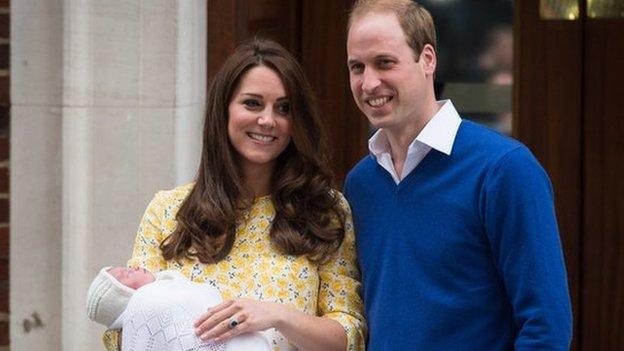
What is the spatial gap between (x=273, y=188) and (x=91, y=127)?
1.40 m

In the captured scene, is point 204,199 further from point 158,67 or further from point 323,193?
point 158,67

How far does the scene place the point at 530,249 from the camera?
9.87 ft

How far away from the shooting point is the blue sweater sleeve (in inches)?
118

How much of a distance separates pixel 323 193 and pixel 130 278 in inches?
24.1

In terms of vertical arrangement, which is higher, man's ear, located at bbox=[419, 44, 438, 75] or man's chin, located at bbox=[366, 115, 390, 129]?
man's ear, located at bbox=[419, 44, 438, 75]

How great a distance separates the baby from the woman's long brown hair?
0.71 feet

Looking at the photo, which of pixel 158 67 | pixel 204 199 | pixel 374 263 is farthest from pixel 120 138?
pixel 374 263

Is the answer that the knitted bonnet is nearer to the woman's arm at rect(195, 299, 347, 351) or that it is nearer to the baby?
the baby

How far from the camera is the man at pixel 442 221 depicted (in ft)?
9.89

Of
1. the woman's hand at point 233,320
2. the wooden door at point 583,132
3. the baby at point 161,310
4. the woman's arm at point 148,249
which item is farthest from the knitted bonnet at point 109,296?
the wooden door at point 583,132

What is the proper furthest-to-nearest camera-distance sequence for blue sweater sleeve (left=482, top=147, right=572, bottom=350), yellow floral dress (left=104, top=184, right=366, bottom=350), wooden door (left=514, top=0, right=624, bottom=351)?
wooden door (left=514, top=0, right=624, bottom=351) < yellow floral dress (left=104, top=184, right=366, bottom=350) < blue sweater sleeve (left=482, top=147, right=572, bottom=350)

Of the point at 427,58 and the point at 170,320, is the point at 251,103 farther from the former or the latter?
the point at 170,320

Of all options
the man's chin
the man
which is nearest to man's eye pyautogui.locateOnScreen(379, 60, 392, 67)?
the man

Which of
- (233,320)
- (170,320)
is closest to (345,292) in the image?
(233,320)
